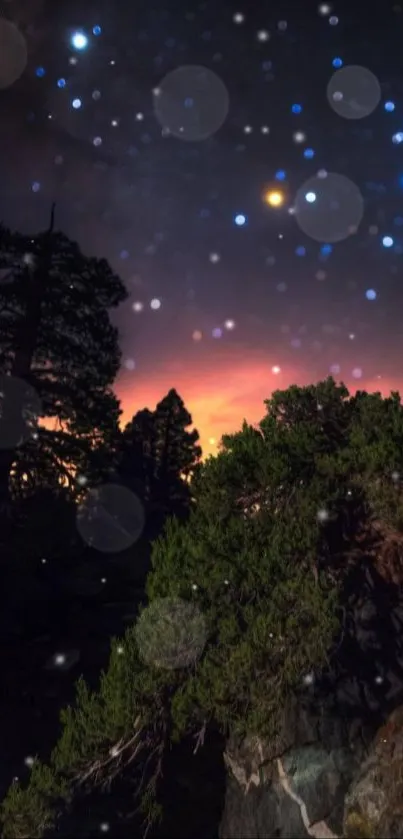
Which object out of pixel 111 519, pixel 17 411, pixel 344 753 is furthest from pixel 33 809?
pixel 111 519

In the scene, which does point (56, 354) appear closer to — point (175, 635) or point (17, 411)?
point (17, 411)

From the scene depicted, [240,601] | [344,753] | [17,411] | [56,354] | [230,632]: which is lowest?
[344,753]

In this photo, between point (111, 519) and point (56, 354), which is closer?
point (56, 354)

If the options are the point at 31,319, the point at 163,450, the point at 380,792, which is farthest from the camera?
the point at 163,450

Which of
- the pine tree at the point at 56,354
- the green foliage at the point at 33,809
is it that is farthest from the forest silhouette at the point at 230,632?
the pine tree at the point at 56,354

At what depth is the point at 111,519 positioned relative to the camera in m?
34.4

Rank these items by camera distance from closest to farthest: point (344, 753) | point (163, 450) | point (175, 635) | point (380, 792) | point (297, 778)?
point (380, 792)
point (175, 635)
point (297, 778)
point (344, 753)
point (163, 450)

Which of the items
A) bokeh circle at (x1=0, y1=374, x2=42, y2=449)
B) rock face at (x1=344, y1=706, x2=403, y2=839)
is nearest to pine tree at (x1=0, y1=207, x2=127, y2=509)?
bokeh circle at (x1=0, y1=374, x2=42, y2=449)

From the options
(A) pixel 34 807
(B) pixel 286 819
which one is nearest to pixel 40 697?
(A) pixel 34 807

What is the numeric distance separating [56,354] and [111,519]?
601 inches

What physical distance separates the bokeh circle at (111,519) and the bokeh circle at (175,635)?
46.4 feet

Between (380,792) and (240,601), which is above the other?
(240,601)

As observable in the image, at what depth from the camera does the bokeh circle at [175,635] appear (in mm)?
10062

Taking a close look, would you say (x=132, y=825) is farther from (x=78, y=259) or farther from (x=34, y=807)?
(x=78, y=259)
